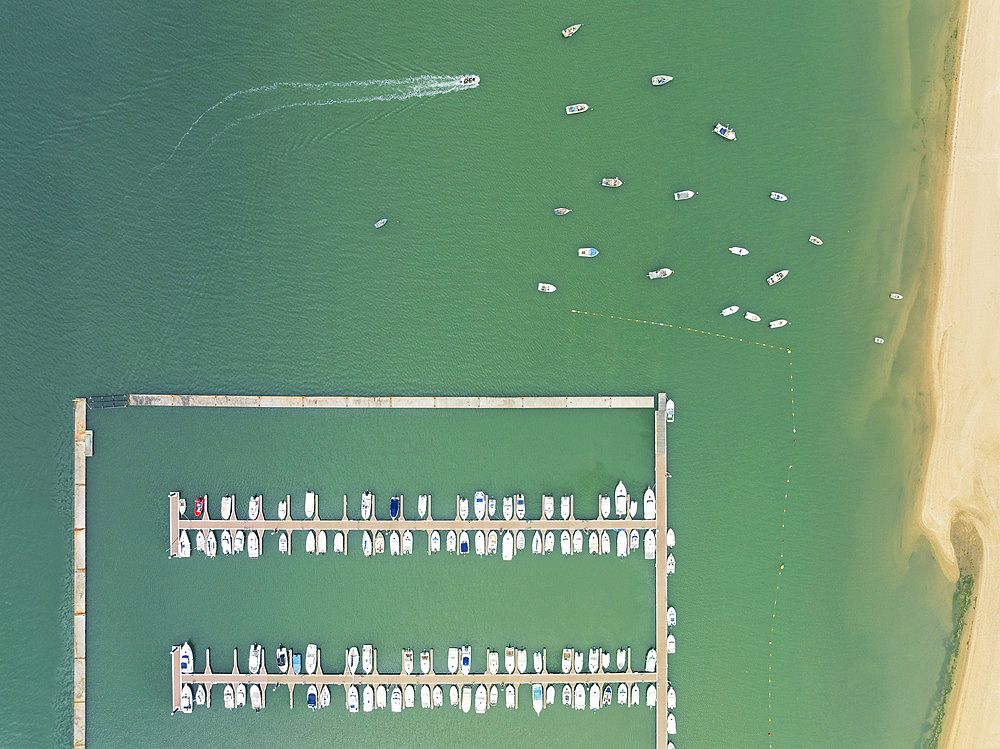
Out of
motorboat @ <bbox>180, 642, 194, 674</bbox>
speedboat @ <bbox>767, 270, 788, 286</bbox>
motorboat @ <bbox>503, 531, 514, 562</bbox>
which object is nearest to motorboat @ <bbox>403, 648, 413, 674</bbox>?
motorboat @ <bbox>503, 531, 514, 562</bbox>

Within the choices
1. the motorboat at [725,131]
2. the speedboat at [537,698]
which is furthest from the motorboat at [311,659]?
the motorboat at [725,131]

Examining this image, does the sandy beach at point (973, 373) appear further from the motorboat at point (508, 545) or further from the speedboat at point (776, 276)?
the motorboat at point (508, 545)

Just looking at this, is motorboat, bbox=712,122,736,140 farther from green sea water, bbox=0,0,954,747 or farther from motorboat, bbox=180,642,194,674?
motorboat, bbox=180,642,194,674

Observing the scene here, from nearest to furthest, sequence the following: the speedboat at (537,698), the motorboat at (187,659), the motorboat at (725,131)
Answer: the motorboat at (725,131) → the motorboat at (187,659) → the speedboat at (537,698)

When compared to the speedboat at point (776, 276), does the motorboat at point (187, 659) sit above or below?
below

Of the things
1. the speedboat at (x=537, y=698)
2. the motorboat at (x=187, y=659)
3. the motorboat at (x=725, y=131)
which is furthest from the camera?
the speedboat at (x=537, y=698)

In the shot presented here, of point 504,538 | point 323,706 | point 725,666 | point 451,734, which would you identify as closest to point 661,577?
point 725,666

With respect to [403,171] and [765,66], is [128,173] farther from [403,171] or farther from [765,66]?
[765,66]
